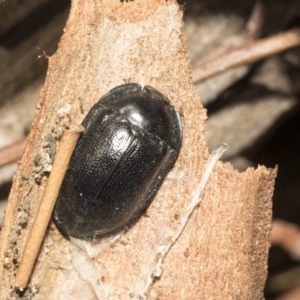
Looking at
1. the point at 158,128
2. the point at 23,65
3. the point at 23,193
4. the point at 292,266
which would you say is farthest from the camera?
the point at 292,266

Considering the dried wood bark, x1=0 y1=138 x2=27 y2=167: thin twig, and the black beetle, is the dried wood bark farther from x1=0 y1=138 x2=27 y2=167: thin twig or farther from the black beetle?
x1=0 y1=138 x2=27 y2=167: thin twig

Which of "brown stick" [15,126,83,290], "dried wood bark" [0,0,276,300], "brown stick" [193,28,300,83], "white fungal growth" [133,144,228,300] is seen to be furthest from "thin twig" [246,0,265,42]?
"brown stick" [15,126,83,290]

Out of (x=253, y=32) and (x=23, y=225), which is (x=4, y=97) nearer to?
(x=23, y=225)

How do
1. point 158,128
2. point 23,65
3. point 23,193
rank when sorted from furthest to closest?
point 23,65 → point 158,128 → point 23,193

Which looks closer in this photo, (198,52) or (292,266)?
(198,52)

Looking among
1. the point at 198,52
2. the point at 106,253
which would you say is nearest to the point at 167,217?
the point at 106,253

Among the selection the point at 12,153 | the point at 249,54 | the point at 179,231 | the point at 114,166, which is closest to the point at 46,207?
the point at 114,166

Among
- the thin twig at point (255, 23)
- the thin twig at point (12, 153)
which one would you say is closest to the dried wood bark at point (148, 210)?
the thin twig at point (12, 153)

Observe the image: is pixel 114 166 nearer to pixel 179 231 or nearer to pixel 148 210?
pixel 148 210
